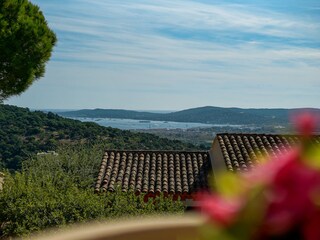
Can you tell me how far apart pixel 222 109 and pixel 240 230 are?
49499 mm

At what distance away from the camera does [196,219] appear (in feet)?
2.78

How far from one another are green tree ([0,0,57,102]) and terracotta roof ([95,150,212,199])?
12.8 ft

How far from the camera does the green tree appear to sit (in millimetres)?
15148

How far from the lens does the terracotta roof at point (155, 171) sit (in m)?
17.0

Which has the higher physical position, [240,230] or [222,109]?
[240,230]

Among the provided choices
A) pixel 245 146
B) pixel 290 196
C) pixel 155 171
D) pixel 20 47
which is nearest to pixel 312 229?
pixel 290 196

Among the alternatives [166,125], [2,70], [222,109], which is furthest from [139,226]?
[166,125]

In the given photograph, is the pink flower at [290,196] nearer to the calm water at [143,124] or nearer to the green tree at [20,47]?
the green tree at [20,47]

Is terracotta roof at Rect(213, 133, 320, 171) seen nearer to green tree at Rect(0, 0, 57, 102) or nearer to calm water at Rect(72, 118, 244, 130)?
green tree at Rect(0, 0, 57, 102)

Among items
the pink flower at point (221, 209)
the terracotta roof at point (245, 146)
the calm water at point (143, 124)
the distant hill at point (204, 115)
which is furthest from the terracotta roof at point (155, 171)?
the calm water at point (143, 124)

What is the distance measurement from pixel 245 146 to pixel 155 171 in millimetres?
3042

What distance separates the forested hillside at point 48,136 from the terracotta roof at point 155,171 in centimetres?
1181

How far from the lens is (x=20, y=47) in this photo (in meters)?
15.5

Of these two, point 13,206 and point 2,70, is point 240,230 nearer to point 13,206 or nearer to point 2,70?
point 13,206
